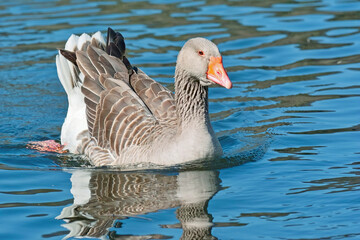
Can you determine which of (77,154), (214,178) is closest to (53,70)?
(77,154)

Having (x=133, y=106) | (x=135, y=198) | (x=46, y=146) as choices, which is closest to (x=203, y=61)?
(x=133, y=106)

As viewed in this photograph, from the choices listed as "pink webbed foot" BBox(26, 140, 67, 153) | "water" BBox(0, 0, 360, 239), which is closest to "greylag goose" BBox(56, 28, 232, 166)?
"pink webbed foot" BBox(26, 140, 67, 153)

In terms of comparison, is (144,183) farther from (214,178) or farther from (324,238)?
(324,238)

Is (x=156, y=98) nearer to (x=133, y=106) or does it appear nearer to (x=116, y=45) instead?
(x=133, y=106)

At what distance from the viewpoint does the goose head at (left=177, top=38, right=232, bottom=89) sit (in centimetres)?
830

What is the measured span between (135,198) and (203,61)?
75.0 inches

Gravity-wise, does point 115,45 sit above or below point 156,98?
above

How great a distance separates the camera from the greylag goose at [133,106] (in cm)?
870

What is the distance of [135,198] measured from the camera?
7.92m

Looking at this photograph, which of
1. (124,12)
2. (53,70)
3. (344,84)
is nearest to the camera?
(344,84)

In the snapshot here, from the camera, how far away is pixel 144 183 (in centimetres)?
852

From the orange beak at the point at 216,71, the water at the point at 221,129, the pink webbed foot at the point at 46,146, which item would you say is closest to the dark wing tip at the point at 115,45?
the pink webbed foot at the point at 46,146

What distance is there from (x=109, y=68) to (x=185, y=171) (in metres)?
2.28

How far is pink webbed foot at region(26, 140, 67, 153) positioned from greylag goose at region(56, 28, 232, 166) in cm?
14
